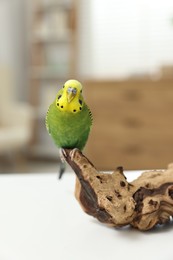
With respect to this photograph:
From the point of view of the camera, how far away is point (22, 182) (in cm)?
77

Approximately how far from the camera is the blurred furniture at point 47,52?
3.57 metres

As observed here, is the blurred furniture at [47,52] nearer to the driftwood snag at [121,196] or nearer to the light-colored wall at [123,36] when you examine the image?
the light-colored wall at [123,36]

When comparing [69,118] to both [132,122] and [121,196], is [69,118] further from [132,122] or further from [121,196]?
[132,122]

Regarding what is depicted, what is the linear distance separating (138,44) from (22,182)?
2.73 meters

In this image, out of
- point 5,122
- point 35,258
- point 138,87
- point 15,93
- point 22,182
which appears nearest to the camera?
point 35,258

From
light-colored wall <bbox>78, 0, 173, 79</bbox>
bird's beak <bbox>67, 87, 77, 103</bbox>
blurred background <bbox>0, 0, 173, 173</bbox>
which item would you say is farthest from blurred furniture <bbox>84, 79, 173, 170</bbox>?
bird's beak <bbox>67, 87, 77, 103</bbox>

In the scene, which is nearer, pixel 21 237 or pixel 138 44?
pixel 21 237

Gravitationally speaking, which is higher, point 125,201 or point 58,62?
point 125,201

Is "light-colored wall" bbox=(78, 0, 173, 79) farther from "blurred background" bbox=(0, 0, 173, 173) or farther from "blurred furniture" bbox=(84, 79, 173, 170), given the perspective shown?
"blurred furniture" bbox=(84, 79, 173, 170)

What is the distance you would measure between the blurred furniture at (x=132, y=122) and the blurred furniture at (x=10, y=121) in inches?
25.6

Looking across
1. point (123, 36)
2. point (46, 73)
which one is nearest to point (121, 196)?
point (123, 36)

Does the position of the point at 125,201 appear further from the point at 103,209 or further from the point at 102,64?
the point at 102,64

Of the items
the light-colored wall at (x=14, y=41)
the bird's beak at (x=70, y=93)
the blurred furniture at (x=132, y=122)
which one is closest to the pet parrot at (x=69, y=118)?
the bird's beak at (x=70, y=93)

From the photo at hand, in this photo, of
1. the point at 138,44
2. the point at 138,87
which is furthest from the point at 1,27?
the point at 138,87
